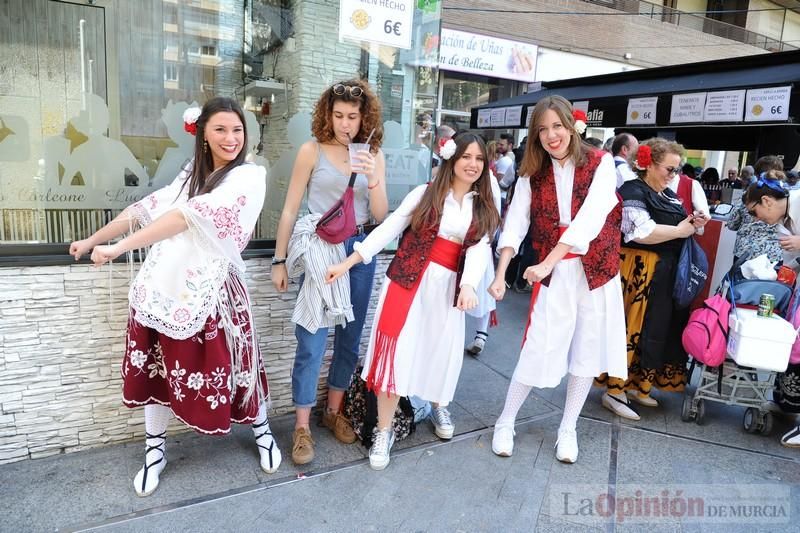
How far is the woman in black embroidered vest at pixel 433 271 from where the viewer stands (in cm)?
264

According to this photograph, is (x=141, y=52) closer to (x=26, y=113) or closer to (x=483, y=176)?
(x=26, y=113)

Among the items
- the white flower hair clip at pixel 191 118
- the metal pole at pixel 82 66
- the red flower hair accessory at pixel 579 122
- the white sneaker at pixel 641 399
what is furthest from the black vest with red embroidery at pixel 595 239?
the metal pole at pixel 82 66

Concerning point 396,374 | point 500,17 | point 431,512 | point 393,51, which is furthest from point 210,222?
point 500,17

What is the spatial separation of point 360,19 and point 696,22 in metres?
17.1

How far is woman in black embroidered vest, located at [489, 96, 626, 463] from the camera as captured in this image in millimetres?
2674

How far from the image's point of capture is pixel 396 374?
2.70 metres

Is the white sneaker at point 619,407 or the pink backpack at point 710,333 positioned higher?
the pink backpack at point 710,333

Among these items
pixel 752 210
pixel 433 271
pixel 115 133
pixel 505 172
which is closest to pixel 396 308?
pixel 433 271

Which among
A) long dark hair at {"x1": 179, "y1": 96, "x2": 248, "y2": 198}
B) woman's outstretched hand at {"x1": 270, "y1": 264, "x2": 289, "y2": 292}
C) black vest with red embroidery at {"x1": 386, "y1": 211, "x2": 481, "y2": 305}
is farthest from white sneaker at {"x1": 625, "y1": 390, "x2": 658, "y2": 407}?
long dark hair at {"x1": 179, "y1": 96, "x2": 248, "y2": 198}

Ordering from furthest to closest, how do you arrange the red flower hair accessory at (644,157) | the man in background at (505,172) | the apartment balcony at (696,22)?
the apartment balcony at (696,22), the man in background at (505,172), the red flower hair accessory at (644,157)

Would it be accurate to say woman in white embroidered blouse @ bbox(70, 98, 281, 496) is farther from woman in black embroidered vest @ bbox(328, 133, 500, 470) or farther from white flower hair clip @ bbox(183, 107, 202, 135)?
woman in black embroidered vest @ bbox(328, 133, 500, 470)

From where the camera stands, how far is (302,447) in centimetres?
276

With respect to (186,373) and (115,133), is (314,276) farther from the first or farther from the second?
(115,133)

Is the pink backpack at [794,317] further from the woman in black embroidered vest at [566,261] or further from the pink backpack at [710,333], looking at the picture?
the woman in black embroidered vest at [566,261]
